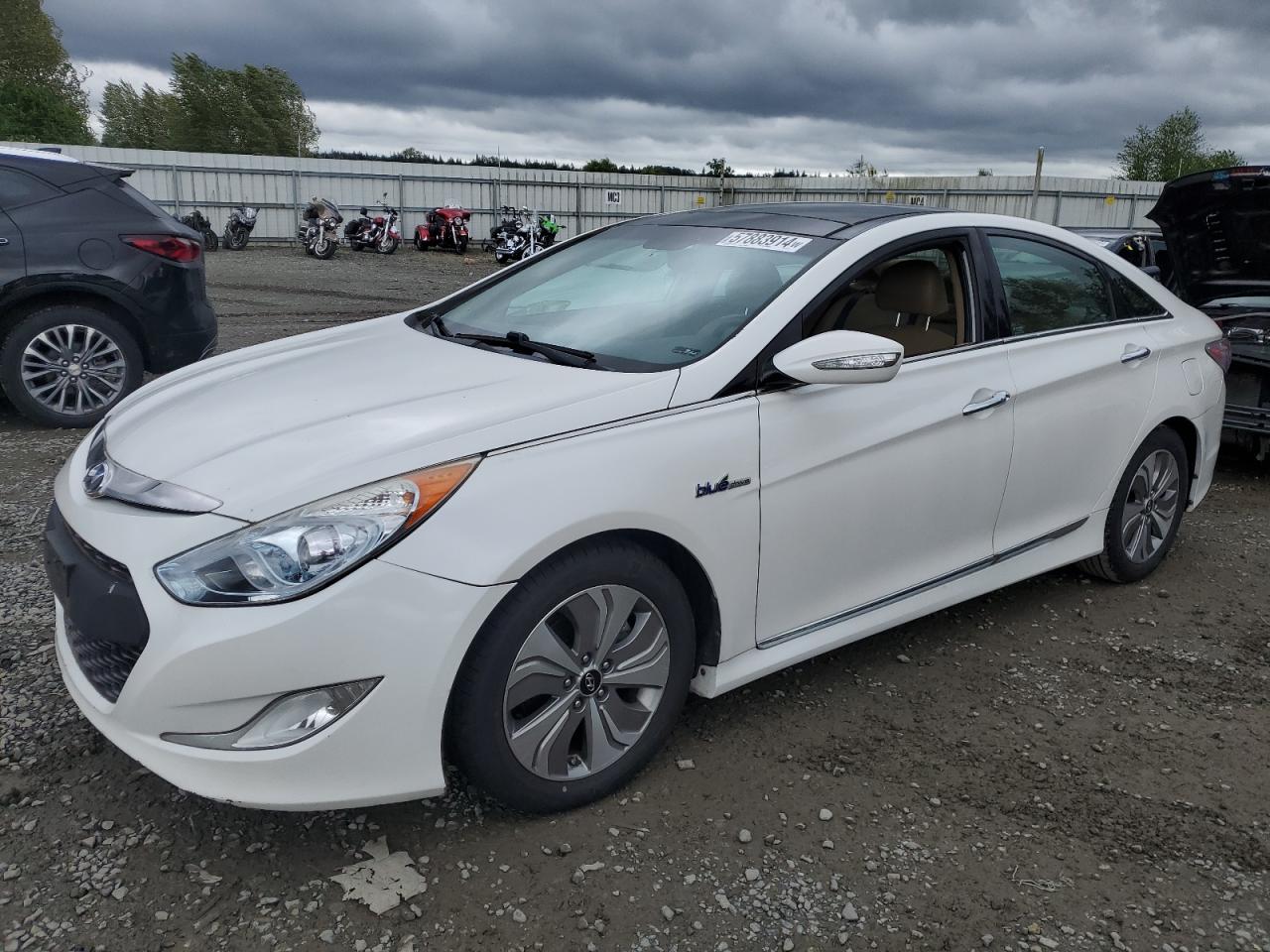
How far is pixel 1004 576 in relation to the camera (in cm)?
367

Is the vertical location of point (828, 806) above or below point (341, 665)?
below

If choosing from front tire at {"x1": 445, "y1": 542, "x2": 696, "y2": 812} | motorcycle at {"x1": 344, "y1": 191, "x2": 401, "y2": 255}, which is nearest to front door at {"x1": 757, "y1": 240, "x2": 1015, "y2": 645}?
front tire at {"x1": 445, "y1": 542, "x2": 696, "y2": 812}

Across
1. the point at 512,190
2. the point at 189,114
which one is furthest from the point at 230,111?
the point at 512,190

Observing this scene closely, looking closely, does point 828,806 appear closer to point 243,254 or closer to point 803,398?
point 803,398

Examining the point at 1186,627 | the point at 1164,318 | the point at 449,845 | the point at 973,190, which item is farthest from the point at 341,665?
the point at 973,190

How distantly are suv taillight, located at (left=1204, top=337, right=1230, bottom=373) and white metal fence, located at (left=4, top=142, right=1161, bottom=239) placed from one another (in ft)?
65.3

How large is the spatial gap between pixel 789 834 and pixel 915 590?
1023 mm

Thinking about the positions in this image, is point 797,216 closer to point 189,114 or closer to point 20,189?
point 20,189

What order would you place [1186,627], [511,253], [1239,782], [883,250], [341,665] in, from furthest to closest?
[511,253] < [1186,627] < [883,250] < [1239,782] < [341,665]

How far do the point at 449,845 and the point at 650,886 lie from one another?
510 millimetres

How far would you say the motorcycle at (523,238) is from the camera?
2455 cm

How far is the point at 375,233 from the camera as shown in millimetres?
24188

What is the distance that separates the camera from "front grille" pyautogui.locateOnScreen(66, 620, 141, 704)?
7.38ft

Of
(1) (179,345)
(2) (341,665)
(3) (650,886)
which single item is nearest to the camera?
(2) (341,665)
